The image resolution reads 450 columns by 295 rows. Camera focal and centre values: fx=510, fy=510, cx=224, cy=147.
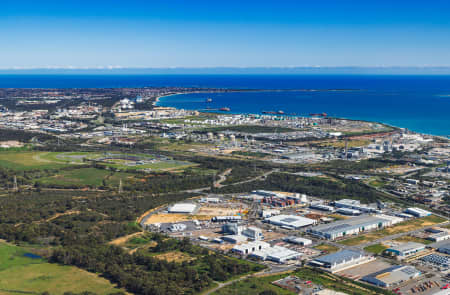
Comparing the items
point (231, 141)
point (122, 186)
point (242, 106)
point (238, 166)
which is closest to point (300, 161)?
point (238, 166)

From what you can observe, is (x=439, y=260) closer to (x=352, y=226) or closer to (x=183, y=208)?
(x=352, y=226)

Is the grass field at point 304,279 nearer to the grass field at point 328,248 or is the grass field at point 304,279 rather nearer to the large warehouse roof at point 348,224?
the grass field at point 328,248

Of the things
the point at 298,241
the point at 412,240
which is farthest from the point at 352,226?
the point at 298,241

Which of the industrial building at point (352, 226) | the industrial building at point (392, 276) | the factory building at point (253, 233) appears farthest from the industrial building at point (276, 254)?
the industrial building at point (352, 226)

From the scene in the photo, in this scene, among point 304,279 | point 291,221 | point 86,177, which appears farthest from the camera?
point 86,177

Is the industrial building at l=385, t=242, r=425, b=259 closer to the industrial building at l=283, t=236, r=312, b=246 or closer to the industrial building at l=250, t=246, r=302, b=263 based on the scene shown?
the industrial building at l=283, t=236, r=312, b=246

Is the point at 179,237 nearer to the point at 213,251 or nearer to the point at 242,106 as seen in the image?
the point at 213,251

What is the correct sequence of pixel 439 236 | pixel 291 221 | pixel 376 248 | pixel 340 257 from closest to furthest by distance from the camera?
pixel 340 257, pixel 376 248, pixel 439 236, pixel 291 221
